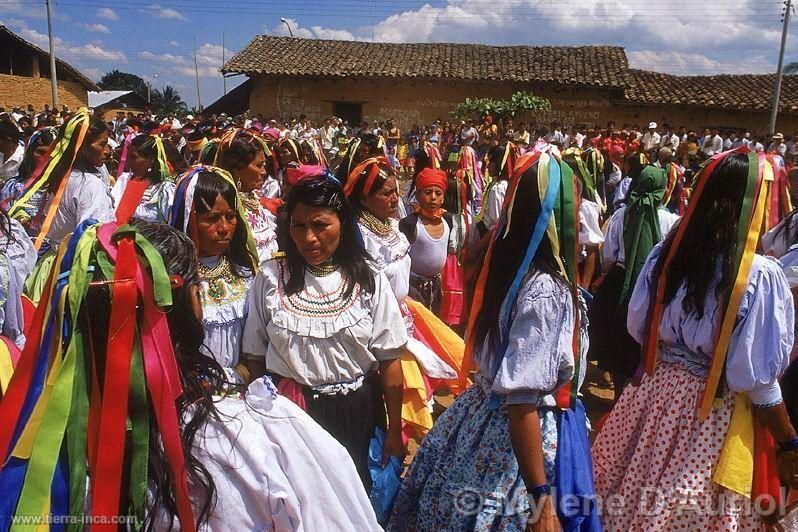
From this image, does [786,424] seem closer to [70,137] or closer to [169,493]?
[169,493]

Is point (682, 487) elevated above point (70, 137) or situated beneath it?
situated beneath

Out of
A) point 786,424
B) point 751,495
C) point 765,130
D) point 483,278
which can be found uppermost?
point 765,130

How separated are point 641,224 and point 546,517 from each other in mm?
3095

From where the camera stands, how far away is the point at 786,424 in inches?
Result: 82.8

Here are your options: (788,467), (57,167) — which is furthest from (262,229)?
(788,467)

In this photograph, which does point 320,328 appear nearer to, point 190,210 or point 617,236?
point 190,210

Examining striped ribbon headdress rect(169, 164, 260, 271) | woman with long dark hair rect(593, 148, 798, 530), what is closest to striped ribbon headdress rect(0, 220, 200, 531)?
striped ribbon headdress rect(169, 164, 260, 271)

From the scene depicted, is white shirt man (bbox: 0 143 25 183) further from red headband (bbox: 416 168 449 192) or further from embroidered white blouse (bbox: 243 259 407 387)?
embroidered white blouse (bbox: 243 259 407 387)

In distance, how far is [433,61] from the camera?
26.2 m

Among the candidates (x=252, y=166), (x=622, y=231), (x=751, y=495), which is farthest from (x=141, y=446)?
(x=622, y=231)

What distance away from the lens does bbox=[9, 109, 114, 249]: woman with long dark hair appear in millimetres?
4090

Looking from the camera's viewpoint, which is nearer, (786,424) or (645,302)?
(786,424)

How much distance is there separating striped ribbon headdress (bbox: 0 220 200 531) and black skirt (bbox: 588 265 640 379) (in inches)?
143

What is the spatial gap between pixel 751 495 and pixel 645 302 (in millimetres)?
750
